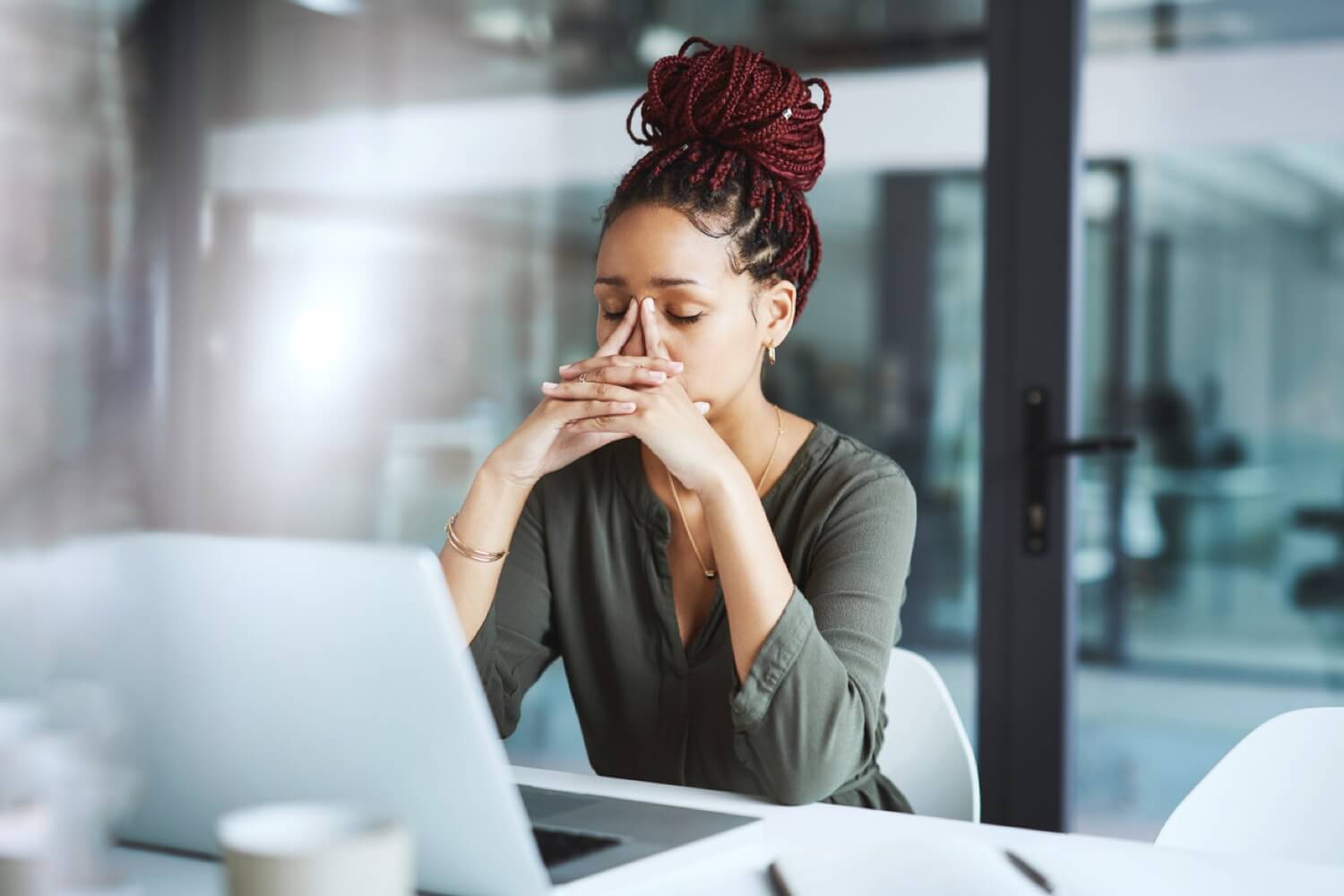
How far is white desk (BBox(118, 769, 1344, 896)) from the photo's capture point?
87 centimetres

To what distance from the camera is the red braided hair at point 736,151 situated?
1555mm

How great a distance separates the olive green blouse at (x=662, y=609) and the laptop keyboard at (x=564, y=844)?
284mm

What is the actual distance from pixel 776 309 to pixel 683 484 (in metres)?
0.27

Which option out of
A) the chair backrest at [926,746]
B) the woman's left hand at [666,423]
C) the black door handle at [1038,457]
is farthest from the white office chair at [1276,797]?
the black door handle at [1038,457]

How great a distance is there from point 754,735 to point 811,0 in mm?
1850

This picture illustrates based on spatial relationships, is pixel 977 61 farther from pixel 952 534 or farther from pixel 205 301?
pixel 205 301

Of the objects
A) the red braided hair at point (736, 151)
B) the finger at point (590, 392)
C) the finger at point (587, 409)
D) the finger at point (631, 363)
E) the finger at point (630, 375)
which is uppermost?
the red braided hair at point (736, 151)

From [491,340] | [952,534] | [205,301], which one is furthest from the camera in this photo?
[205,301]

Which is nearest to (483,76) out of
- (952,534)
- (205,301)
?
(205,301)

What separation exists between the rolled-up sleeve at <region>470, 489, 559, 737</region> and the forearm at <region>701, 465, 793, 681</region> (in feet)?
1.10

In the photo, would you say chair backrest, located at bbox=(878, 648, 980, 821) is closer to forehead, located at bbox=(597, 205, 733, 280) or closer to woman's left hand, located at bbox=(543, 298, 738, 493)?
woman's left hand, located at bbox=(543, 298, 738, 493)

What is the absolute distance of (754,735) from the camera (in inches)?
46.4

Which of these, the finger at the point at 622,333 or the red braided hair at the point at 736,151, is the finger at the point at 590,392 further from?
the red braided hair at the point at 736,151

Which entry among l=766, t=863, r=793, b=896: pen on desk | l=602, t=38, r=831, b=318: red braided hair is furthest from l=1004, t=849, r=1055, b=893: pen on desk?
l=602, t=38, r=831, b=318: red braided hair
